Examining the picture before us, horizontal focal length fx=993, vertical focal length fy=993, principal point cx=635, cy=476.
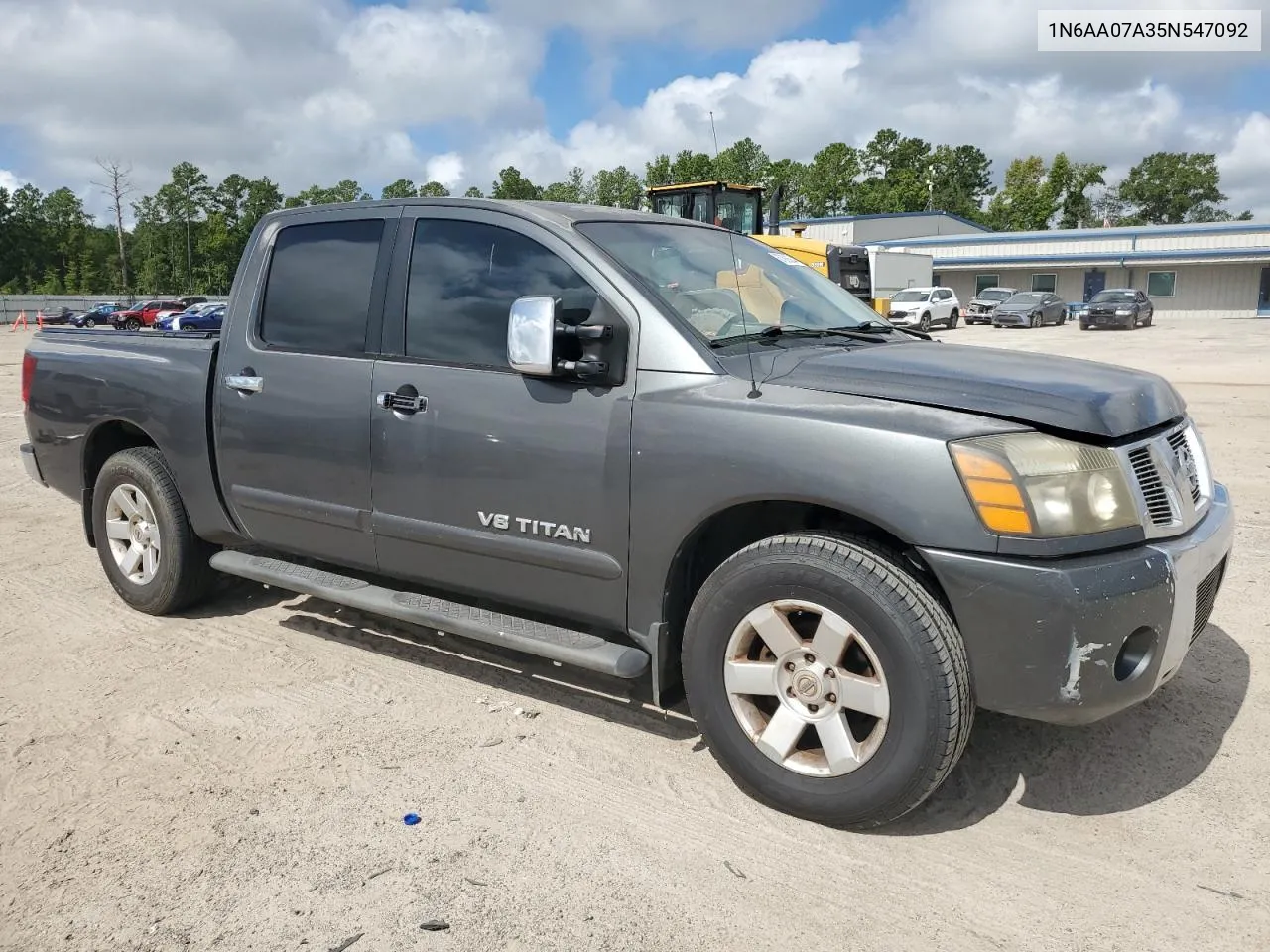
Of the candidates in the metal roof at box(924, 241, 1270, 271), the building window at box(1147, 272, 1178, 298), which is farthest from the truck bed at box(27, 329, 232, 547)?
the building window at box(1147, 272, 1178, 298)

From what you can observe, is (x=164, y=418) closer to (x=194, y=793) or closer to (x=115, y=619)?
(x=115, y=619)

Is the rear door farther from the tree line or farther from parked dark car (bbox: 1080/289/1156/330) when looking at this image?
the tree line

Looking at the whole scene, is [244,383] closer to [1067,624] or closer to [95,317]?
[1067,624]

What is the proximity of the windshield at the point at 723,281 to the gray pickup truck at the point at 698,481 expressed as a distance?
0.02 metres

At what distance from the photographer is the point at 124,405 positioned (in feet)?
15.7

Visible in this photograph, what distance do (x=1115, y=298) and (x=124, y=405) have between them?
37.7 m

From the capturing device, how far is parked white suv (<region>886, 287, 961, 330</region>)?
33750mm

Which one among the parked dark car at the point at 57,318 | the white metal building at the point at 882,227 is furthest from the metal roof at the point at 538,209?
the parked dark car at the point at 57,318

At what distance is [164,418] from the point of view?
4.58m

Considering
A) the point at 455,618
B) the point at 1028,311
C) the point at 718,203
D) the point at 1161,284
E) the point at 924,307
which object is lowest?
the point at 455,618

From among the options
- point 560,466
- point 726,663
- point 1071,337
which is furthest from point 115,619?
point 1071,337

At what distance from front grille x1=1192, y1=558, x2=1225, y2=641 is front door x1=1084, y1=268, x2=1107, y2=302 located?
50655 millimetres

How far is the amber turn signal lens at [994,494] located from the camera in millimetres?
2605

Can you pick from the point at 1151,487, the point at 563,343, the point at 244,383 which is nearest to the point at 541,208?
the point at 563,343
